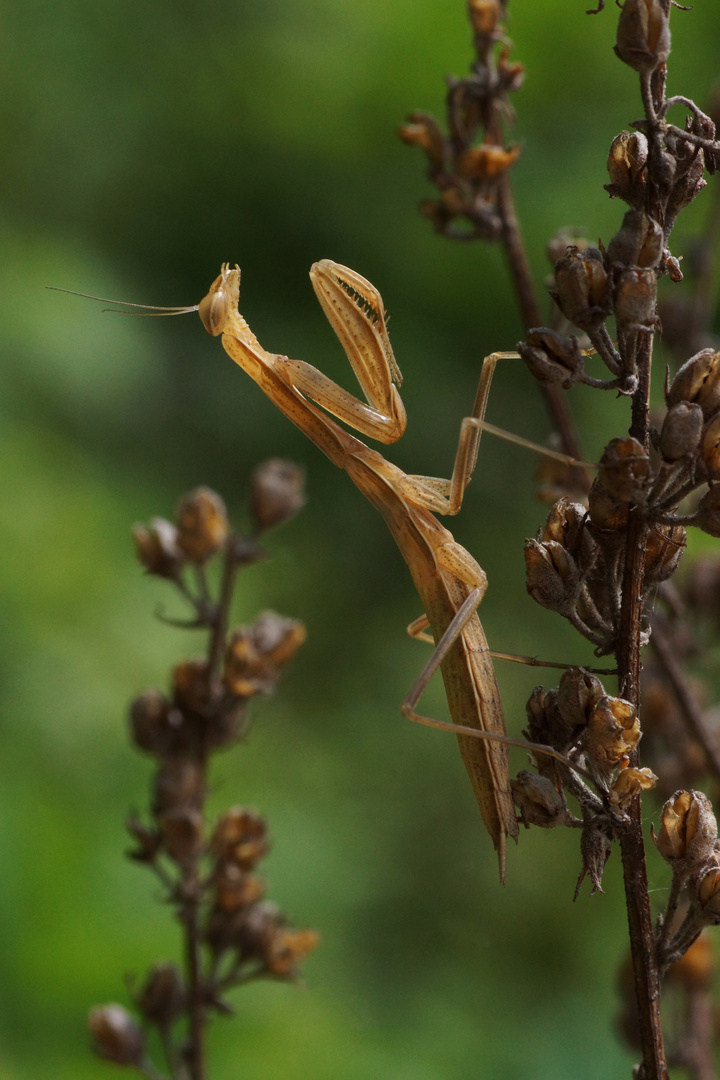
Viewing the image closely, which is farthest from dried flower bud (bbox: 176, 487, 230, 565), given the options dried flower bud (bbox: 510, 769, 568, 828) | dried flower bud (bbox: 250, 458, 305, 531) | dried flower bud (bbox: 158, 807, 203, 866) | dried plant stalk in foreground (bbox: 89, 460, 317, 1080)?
dried flower bud (bbox: 510, 769, 568, 828)

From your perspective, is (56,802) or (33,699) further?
(33,699)

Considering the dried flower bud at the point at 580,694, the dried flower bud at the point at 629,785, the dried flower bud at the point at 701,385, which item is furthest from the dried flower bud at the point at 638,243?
the dried flower bud at the point at 629,785

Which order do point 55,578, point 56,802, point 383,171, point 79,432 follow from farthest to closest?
1. point 383,171
2. point 79,432
3. point 55,578
4. point 56,802

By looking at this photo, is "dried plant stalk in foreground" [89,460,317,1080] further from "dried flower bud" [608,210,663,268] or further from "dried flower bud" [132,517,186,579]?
"dried flower bud" [608,210,663,268]

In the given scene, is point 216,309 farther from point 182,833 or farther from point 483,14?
point 182,833

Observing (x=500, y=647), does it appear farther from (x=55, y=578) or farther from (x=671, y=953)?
(x=671, y=953)

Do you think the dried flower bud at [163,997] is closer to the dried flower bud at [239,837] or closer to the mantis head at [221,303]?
the dried flower bud at [239,837]

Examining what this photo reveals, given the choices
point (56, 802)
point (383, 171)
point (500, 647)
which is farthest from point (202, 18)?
point (56, 802)

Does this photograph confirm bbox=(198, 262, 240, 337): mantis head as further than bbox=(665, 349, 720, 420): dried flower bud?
Yes
